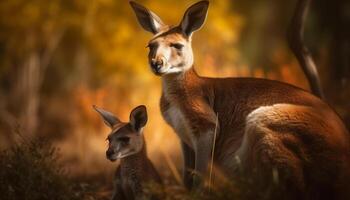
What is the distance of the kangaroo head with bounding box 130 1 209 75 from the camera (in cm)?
639

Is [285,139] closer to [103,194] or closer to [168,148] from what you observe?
[103,194]

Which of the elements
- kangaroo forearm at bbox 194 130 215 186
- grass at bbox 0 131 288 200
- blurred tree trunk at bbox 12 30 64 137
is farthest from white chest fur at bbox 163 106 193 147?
blurred tree trunk at bbox 12 30 64 137

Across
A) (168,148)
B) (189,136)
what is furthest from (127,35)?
(189,136)

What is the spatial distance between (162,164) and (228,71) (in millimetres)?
2403

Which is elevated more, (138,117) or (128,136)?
(138,117)

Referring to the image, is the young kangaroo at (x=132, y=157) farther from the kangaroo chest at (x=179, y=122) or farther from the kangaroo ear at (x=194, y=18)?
the kangaroo ear at (x=194, y=18)

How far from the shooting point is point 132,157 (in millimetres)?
6680

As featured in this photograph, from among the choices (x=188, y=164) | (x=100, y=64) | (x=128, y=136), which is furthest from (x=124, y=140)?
(x=100, y=64)

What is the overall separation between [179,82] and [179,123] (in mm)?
466

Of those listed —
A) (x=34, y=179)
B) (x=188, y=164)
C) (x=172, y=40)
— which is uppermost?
(x=172, y=40)

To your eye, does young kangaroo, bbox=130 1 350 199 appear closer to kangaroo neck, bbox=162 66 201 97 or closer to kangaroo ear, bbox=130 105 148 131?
kangaroo neck, bbox=162 66 201 97

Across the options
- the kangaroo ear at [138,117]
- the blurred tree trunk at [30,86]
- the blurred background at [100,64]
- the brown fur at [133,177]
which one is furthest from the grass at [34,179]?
the blurred tree trunk at [30,86]

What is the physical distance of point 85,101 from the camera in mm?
11406

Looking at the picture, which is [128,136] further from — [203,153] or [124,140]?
[203,153]
